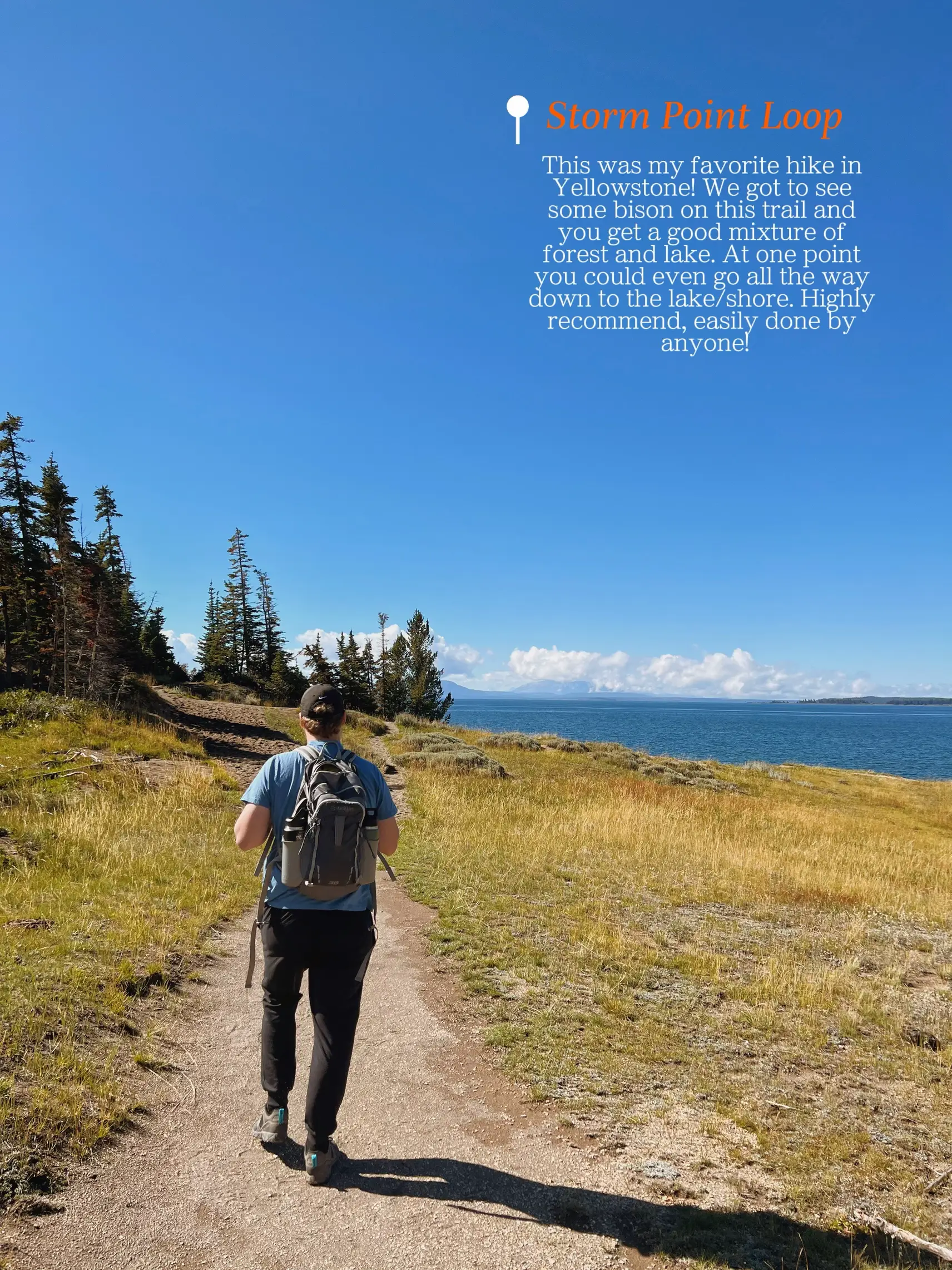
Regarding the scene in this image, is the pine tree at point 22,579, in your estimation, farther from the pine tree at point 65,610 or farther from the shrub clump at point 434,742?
the shrub clump at point 434,742

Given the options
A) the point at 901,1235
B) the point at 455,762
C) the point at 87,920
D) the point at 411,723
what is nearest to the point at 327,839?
the point at 901,1235

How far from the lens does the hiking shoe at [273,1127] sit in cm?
436

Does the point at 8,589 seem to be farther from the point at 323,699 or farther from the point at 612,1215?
the point at 612,1215

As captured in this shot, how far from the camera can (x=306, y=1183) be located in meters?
4.09

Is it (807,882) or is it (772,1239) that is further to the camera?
(807,882)

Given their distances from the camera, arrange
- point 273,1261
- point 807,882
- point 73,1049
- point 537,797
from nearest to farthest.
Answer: point 273,1261, point 73,1049, point 807,882, point 537,797

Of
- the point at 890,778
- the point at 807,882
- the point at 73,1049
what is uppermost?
the point at 73,1049

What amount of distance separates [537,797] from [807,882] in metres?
9.93

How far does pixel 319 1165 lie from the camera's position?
4.04 meters

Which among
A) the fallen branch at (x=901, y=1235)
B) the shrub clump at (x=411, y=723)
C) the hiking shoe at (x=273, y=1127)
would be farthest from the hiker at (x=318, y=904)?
the shrub clump at (x=411, y=723)

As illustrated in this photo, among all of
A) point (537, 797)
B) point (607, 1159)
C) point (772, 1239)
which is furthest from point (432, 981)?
point (537, 797)

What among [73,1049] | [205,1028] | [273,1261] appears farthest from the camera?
[205,1028]

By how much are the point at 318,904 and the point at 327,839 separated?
45 cm

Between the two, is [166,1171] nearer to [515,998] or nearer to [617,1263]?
[617,1263]
